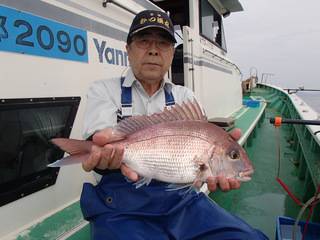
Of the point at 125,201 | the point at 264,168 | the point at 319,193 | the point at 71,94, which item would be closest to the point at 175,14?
the point at 264,168

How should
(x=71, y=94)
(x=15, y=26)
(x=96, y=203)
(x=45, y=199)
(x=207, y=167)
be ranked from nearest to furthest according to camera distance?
(x=207, y=167) < (x=96, y=203) < (x=15, y=26) < (x=45, y=199) < (x=71, y=94)

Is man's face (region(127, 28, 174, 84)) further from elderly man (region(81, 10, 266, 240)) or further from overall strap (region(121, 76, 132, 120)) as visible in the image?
overall strap (region(121, 76, 132, 120))

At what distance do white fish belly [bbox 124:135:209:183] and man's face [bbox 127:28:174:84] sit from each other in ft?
1.96

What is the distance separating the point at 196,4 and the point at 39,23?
3668mm

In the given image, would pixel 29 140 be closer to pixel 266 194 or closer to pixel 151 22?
pixel 151 22

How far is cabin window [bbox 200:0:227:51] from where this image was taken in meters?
5.49

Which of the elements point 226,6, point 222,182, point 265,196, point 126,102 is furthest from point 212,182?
point 226,6

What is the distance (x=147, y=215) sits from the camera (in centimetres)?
161

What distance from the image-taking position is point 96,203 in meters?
1.58

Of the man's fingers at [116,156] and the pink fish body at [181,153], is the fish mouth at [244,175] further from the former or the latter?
the man's fingers at [116,156]

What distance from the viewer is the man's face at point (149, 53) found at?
187 cm

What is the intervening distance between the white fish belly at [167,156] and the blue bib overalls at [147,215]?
0.22m

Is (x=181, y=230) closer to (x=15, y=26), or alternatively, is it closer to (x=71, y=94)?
(x=71, y=94)

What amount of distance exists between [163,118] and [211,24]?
16.6 ft
